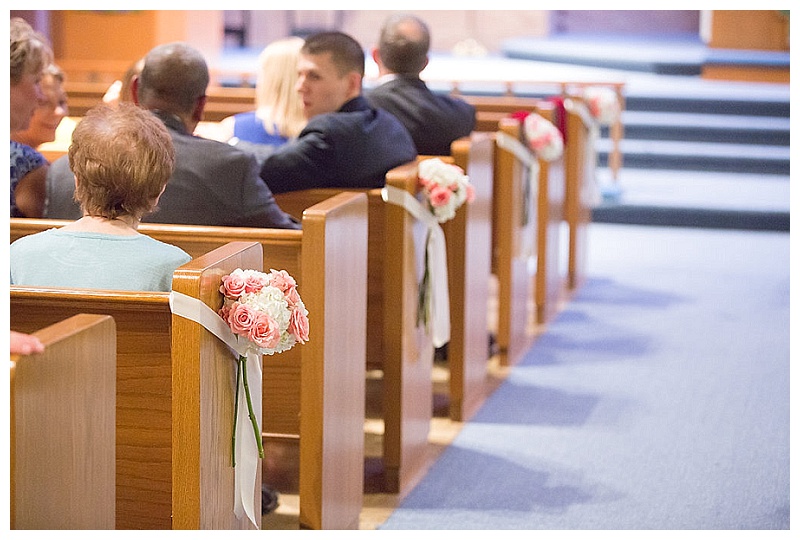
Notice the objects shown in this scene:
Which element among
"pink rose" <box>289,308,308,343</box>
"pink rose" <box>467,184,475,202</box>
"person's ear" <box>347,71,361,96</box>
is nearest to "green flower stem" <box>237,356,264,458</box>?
"pink rose" <box>289,308,308,343</box>

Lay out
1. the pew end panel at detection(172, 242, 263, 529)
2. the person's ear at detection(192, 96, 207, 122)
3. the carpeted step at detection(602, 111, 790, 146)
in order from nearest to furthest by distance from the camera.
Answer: the pew end panel at detection(172, 242, 263, 529)
the person's ear at detection(192, 96, 207, 122)
the carpeted step at detection(602, 111, 790, 146)

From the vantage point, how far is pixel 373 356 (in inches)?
149

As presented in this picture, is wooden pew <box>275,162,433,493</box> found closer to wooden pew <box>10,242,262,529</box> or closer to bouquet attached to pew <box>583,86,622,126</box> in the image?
wooden pew <box>10,242,262,529</box>

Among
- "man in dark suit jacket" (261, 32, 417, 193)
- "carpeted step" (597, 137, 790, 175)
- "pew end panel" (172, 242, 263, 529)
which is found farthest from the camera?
"carpeted step" (597, 137, 790, 175)

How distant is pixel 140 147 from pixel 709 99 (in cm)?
857

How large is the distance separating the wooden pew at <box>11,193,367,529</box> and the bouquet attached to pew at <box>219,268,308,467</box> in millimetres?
485

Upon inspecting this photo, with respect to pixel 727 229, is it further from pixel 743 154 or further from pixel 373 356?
pixel 373 356

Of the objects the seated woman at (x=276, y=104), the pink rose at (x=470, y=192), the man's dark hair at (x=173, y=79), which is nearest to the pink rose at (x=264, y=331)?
the man's dark hair at (x=173, y=79)

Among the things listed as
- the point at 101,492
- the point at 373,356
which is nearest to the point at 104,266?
the point at 101,492

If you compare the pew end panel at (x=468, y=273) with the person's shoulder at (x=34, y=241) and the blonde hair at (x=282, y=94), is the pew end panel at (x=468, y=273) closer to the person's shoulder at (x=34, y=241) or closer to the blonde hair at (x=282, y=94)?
the blonde hair at (x=282, y=94)

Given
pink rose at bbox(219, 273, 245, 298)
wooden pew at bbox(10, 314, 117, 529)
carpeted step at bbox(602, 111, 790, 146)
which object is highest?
pink rose at bbox(219, 273, 245, 298)

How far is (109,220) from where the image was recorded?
2.35m

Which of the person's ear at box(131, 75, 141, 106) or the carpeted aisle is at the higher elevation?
the person's ear at box(131, 75, 141, 106)

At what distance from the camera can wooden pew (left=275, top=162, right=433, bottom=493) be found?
345 cm
